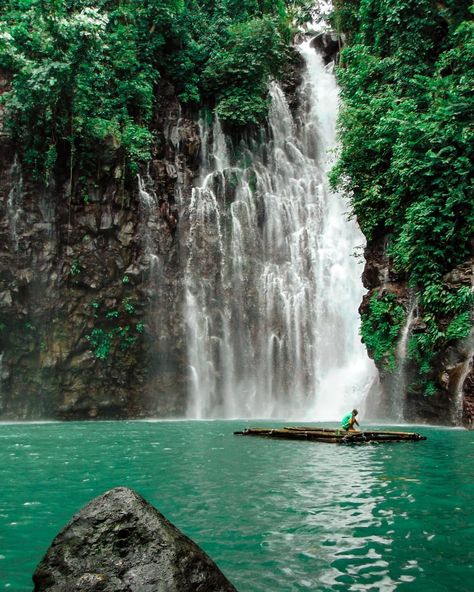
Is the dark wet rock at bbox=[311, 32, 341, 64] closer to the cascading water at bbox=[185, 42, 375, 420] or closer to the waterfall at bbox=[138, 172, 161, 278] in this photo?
the cascading water at bbox=[185, 42, 375, 420]

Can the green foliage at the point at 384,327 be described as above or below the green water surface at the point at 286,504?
above

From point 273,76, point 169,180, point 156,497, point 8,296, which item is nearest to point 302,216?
point 169,180

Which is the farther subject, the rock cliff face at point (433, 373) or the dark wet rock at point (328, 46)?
the dark wet rock at point (328, 46)

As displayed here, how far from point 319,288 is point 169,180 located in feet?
27.9

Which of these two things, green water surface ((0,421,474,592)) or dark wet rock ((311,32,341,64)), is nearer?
green water surface ((0,421,474,592))

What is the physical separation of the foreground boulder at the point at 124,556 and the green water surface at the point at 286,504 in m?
0.94

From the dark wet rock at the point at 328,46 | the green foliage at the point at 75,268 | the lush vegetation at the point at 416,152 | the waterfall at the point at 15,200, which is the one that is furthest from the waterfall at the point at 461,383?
the dark wet rock at the point at 328,46

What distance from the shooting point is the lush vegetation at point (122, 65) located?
20.8m

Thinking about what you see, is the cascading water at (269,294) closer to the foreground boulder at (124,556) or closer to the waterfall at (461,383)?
the waterfall at (461,383)

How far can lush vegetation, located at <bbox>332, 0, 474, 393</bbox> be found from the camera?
54.7ft

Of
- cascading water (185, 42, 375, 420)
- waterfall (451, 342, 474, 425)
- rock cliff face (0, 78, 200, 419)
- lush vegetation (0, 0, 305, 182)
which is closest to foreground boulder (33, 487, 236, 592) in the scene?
waterfall (451, 342, 474, 425)

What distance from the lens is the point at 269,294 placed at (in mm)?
24969

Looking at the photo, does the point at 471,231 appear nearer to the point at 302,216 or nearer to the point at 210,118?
the point at 302,216

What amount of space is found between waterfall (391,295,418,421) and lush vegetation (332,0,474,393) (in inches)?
12.7
